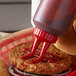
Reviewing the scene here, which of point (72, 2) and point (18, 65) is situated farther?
point (18, 65)

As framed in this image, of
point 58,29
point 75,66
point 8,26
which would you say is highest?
point 58,29

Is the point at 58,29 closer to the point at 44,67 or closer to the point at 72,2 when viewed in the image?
the point at 72,2

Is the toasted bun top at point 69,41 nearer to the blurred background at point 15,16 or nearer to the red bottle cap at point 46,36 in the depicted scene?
the red bottle cap at point 46,36

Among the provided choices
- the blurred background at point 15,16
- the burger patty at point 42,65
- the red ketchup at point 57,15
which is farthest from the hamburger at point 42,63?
the blurred background at point 15,16

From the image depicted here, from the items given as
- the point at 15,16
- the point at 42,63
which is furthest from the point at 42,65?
the point at 15,16

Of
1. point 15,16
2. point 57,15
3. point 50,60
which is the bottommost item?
point 15,16

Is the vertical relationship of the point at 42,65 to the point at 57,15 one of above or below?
below

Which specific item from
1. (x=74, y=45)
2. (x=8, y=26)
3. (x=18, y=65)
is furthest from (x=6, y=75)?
(x=8, y=26)

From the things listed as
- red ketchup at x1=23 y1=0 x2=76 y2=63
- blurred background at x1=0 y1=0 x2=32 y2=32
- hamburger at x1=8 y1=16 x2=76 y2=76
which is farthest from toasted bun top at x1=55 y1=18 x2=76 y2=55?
blurred background at x1=0 y1=0 x2=32 y2=32

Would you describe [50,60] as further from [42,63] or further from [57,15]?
[57,15]
